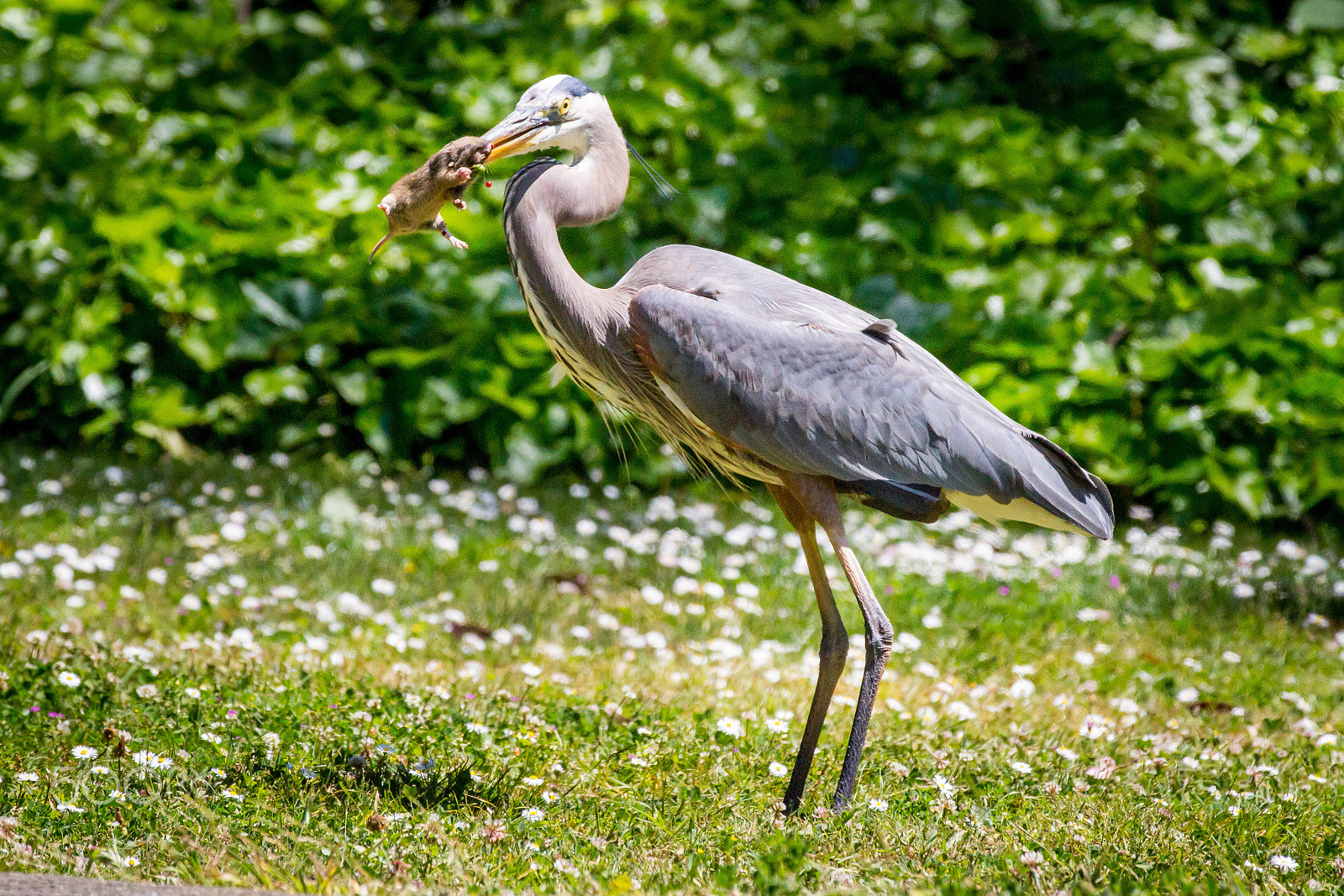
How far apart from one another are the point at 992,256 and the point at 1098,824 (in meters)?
4.19

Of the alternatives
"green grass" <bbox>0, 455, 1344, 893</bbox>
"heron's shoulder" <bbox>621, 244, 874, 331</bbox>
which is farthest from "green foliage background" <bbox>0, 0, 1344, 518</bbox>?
"heron's shoulder" <bbox>621, 244, 874, 331</bbox>

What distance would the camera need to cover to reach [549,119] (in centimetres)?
364

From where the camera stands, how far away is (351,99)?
7645mm

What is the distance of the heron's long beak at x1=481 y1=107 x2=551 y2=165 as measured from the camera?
11.6ft

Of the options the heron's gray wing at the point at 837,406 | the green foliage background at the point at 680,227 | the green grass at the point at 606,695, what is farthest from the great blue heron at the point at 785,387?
the green foliage background at the point at 680,227

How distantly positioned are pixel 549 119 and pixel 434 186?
401mm

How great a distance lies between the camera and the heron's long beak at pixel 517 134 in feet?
11.6

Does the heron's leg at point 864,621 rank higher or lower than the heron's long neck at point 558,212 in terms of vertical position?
lower

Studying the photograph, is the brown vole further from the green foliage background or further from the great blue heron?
the green foliage background

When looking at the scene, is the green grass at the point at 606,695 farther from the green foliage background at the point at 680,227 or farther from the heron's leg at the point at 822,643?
the green foliage background at the point at 680,227

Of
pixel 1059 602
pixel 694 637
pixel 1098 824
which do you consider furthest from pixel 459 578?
pixel 1098 824

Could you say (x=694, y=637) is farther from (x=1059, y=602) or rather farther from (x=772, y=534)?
(x=1059, y=602)

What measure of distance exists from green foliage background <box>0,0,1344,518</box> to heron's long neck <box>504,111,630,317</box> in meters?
2.83

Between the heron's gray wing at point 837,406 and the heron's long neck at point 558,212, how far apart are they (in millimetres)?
200
